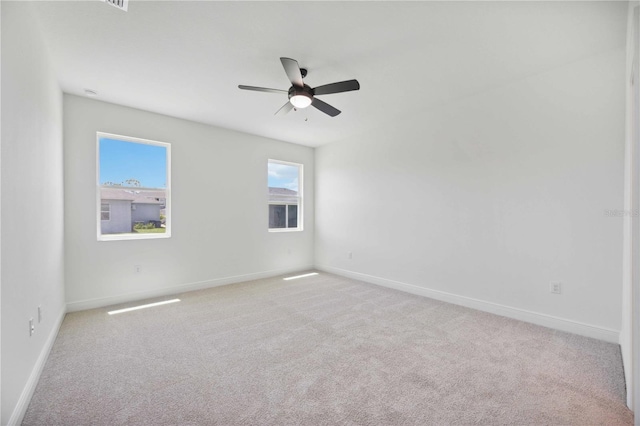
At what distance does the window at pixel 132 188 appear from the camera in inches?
147

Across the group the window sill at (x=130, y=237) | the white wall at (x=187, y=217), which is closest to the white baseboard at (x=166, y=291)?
the white wall at (x=187, y=217)

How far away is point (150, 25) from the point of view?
220 centimetres

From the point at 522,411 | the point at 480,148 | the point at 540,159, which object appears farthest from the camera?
the point at 480,148

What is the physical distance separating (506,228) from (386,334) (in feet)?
6.19

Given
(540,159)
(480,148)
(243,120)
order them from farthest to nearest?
1. (243,120)
2. (480,148)
3. (540,159)

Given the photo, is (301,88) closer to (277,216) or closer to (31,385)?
(31,385)

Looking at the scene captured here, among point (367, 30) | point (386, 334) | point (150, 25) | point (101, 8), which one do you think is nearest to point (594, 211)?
point (386, 334)

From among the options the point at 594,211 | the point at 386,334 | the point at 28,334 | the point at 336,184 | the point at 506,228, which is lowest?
the point at 386,334

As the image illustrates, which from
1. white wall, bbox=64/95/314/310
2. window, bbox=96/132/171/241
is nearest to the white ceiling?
white wall, bbox=64/95/314/310

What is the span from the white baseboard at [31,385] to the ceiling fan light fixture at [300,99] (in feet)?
9.54

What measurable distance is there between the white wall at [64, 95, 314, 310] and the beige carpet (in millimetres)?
618

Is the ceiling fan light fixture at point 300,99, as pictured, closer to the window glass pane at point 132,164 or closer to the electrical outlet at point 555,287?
the window glass pane at point 132,164

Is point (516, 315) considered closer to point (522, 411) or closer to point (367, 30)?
point (522, 411)

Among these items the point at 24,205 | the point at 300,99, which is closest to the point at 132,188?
the point at 24,205
